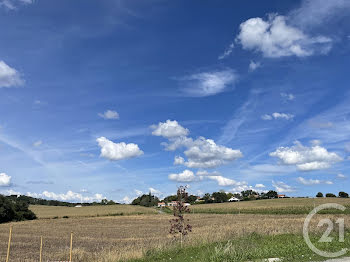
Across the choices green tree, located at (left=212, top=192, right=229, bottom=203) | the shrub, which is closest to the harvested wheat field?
the shrub

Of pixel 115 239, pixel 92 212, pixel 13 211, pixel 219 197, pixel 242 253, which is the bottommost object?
pixel 92 212

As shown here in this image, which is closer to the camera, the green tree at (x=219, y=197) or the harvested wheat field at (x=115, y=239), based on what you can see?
the harvested wheat field at (x=115, y=239)

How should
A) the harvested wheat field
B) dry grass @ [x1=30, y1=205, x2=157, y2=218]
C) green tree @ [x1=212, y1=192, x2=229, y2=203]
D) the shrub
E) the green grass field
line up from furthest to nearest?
green tree @ [x1=212, y1=192, x2=229, y2=203], dry grass @ [x1=30, y1=205, x2=157, y2=218], the shrub, the harvested wheat field, the green grass field

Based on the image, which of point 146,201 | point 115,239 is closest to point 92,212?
point 146,201

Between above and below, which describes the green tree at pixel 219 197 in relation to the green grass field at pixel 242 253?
below

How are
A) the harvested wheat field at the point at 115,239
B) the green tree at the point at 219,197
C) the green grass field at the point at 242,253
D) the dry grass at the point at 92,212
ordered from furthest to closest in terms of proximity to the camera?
1. the green tree at the point at 219,197
2. the dry grass at the point at 92,212
3. the harvested wheat field at the point at 115,239
4. the green grass field at the point at 242,253

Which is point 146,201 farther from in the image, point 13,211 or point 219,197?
point 13,211

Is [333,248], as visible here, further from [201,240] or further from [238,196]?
[238,196]

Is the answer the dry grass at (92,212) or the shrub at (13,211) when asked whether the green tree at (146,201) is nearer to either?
the dry grass at (92,212)

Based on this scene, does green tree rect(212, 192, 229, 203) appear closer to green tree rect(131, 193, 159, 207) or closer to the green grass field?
green tree rect(131, 193, 159, 207)

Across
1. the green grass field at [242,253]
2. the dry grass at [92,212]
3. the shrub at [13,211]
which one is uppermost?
the green grass field at [242,253]

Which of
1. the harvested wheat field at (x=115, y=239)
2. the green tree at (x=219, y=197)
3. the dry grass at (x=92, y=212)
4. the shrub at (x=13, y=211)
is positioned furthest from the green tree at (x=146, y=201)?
the harvested wheat field at (x=115, y=239)

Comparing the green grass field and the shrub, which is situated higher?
the green grass field

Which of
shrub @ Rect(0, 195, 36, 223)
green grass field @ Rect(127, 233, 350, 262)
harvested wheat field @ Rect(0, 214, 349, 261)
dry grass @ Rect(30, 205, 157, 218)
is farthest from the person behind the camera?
dry grass @ Rect(30, 205, 157, 218)
